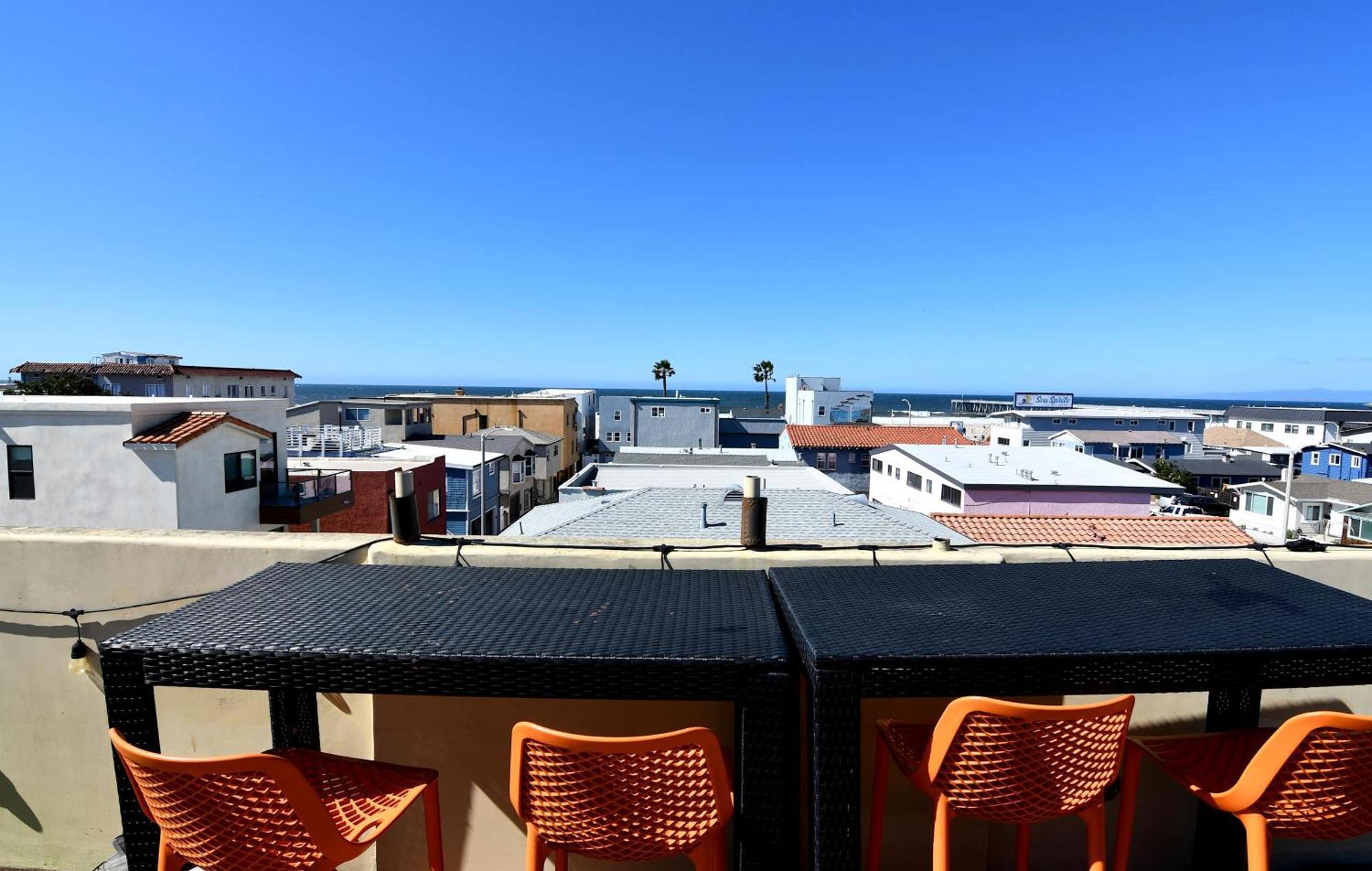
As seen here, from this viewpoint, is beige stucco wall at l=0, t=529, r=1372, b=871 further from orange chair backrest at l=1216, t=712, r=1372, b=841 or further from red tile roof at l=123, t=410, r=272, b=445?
red tile roof at l=123, t=410, r=272, b=445

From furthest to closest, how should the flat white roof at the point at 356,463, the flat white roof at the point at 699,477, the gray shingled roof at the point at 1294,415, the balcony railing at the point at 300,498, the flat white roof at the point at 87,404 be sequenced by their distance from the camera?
the gray shingled roof at the point at 1294,415 → the flat white roof at the point at 356,463 → the flat white roof at the point at 699,477 → the balcony railing at the point at 300,498 → the flat white roof at the point at 87,404

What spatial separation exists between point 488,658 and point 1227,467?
2107 inches

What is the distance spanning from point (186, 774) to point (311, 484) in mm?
17569

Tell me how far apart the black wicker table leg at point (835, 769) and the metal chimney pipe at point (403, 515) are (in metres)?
2.30

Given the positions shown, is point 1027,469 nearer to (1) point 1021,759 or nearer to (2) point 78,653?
(1) point 1021,759

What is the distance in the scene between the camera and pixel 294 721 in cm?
279

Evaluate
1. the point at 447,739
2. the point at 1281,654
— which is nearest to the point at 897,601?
the point at 1281,654

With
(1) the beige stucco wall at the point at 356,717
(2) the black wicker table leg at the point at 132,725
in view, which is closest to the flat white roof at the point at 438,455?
(1) the beige stucco wall at the point at 356,717

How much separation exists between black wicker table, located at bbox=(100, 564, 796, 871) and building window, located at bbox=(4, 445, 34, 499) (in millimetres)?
16260

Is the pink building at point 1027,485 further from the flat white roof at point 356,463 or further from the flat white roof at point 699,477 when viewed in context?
A: the flat white roof at point 356,463

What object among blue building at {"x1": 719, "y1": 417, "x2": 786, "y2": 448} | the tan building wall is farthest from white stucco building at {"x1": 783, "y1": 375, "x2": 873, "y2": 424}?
the tan building wall

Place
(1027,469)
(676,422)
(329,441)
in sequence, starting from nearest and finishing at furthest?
(329,441) < (1027,469) < (676,422)

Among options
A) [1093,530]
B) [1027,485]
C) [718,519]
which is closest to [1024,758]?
[718,519]

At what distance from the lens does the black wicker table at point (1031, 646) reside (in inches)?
72.4
